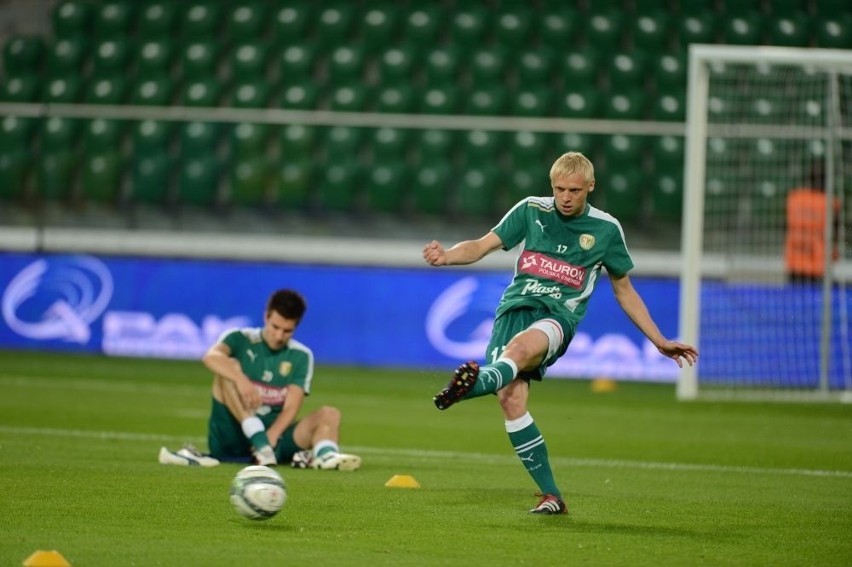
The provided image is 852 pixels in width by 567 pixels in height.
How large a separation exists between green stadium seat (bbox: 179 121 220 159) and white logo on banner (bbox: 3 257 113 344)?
A: 2.17 meters

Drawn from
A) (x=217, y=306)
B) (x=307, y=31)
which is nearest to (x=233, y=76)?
(x=307, y=31)

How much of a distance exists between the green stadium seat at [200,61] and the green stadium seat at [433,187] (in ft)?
13.0

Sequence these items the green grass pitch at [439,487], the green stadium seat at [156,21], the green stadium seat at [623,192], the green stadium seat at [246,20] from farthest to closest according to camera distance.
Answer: the green stadium seat at [156,21] → the green stadium seat at [246,20] → the green stadium seat at [623,192] → the green grass pitch at [439,487]

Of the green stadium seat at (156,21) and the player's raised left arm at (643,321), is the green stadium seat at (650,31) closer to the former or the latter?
the green stadium seat at (156,21)

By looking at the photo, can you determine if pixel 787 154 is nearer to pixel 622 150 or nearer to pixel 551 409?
pixel 622 150

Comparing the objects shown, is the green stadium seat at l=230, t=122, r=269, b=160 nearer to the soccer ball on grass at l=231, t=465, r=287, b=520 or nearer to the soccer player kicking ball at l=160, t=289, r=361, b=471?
the soccer player kicking ball at l=160, t=289, r=361, b=471

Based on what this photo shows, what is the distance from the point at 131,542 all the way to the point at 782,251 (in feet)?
39.3

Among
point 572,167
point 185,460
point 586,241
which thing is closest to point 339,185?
point 185,460

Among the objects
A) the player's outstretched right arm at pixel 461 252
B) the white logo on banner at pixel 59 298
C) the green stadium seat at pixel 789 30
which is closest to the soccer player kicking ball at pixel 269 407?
the player's outstretched right arm at pixel 461 252

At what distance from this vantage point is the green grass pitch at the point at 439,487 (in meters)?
5.80

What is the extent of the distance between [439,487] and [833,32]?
13.9 metres

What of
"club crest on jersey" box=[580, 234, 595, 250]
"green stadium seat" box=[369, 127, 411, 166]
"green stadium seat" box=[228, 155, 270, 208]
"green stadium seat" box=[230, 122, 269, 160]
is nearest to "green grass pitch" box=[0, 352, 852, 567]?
"club crest on jersey" box=[580, 234, 595, 250]

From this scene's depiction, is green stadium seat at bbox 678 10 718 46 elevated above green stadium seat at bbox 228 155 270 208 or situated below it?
above

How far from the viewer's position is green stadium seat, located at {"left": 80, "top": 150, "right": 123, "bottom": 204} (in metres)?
18.9
